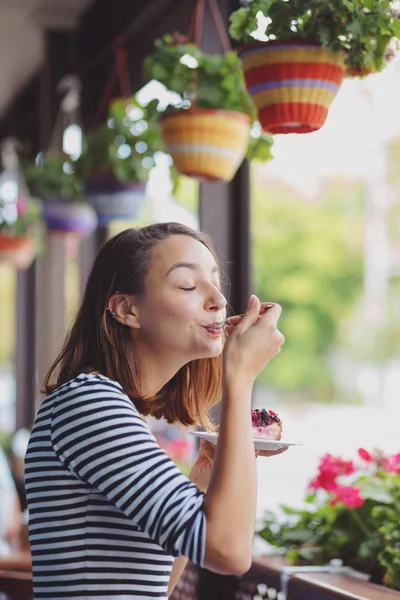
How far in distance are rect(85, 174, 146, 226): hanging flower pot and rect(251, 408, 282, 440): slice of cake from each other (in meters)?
2.26

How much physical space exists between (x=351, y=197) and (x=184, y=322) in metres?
16.5

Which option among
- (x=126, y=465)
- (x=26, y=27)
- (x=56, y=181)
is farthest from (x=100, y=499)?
(x=26, y=27)

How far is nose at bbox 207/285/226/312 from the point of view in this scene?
4.61ft

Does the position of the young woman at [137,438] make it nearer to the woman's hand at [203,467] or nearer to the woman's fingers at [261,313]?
the woman's fingers at [261,313]

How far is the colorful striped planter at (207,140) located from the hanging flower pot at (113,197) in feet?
3.79

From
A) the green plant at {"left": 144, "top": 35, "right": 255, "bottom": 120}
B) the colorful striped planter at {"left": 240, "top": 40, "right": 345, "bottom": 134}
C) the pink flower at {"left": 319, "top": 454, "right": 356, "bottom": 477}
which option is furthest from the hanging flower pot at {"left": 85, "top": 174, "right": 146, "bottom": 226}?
the colorful striped planter at {"left": 240, "top": 40, "right": 345, "bottom": 134}

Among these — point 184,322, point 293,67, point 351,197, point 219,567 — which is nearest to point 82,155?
point 293,67

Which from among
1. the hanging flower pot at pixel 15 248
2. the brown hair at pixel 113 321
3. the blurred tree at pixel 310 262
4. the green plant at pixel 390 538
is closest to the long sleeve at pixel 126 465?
the brown hair at pixel 113 321

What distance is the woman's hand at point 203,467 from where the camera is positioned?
5.16 ft

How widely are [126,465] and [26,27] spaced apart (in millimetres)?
5065

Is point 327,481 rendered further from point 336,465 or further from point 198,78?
point 198,78

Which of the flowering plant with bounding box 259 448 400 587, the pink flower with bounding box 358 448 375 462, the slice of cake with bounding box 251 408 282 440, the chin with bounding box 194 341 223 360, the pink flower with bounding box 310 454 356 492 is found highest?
the chin with bounding box 194 341 223 360

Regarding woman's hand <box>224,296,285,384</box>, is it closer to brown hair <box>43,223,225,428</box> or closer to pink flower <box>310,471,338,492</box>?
Result: brown hair <box>43,223,225,428</box>

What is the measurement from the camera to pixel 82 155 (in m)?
4.02
